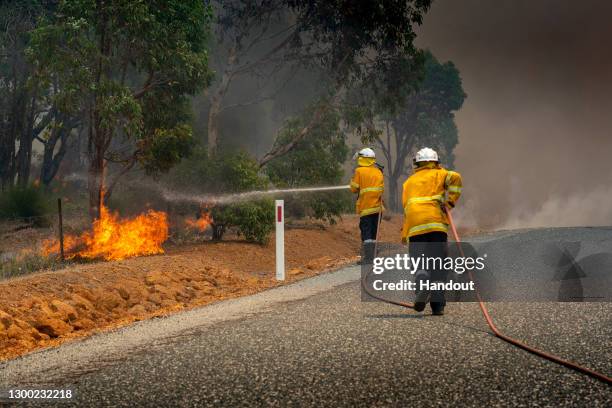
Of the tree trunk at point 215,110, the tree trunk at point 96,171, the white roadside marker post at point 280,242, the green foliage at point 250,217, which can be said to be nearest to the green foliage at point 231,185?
the green foliage at point 250,217

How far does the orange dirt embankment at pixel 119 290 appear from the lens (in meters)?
9.39

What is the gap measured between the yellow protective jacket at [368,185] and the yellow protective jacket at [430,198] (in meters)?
4.00

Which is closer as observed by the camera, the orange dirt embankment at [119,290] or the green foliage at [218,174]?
the orange dirt embankment at [119,290]

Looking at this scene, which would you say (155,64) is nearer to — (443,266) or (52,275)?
(52,275)

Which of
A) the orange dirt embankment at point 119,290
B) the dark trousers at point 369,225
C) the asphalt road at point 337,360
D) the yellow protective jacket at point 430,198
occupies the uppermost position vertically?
the yellow protective jacket at point 430,198

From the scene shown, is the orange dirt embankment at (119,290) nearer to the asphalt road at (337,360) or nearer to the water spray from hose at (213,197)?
the water spray from hose at (213,197)

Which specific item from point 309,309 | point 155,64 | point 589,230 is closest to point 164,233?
point 155,64

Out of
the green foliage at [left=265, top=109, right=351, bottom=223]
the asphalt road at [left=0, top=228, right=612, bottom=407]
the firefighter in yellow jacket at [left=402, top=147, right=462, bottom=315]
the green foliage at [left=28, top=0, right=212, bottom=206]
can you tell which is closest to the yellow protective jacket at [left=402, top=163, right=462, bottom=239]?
the firefighter in yellow jacket at [left=402, top=147, right=462, bottom=315]

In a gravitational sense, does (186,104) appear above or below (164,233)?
above

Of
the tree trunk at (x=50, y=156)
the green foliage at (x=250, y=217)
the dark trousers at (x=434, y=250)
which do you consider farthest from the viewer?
the tree trunk at (x=50, y=156)

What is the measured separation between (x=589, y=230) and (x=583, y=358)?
14580mm

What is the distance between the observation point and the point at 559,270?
12.0 m

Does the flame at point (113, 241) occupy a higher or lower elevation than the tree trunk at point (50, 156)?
lower

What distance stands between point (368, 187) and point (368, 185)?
5cm
